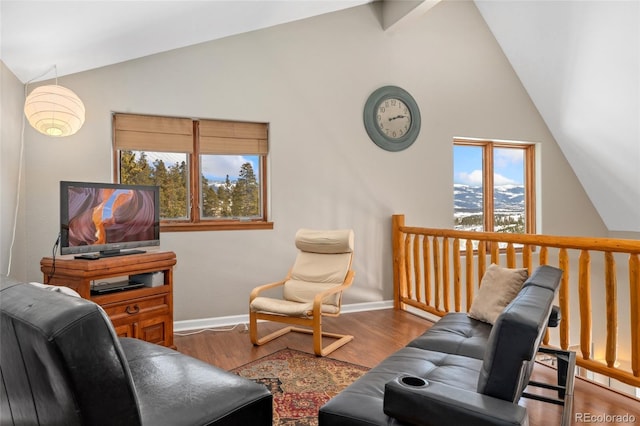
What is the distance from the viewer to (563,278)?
2750mm

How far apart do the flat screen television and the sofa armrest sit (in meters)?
2.40

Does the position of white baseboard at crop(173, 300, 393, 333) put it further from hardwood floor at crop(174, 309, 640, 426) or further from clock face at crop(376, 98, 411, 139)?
clock face at crop(376, 98, 411, 139)

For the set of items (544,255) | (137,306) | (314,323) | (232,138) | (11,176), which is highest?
(232,138)

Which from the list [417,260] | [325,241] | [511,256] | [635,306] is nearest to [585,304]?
[635,306]

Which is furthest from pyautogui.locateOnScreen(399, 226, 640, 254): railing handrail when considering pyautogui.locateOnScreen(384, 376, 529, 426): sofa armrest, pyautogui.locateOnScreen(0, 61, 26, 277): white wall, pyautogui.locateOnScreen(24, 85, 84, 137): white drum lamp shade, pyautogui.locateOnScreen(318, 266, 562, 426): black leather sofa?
pyautogui.locateOnScreen(0, 61, 26, 277): white wall

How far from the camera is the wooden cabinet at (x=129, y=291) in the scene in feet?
8.70

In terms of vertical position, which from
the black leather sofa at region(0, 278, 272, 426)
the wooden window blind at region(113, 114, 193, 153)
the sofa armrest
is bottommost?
the sofa armrest

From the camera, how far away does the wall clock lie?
14.8ft

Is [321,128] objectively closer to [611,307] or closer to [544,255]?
[544,255]

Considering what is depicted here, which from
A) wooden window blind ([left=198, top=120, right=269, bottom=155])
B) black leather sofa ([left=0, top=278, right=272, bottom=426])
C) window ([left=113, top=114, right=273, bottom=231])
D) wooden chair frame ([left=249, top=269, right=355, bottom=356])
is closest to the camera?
black leather sofa ([left=0, top=278, right=272, bottom=426])

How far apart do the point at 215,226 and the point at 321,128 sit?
1.56m

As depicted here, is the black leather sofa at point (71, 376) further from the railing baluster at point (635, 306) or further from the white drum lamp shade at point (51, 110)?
the railing baluster at point (635, 306)

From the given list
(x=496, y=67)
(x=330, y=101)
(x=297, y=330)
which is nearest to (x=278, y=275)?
(x=297, y=330)

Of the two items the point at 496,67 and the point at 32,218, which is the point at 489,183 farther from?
the point at 32,218
